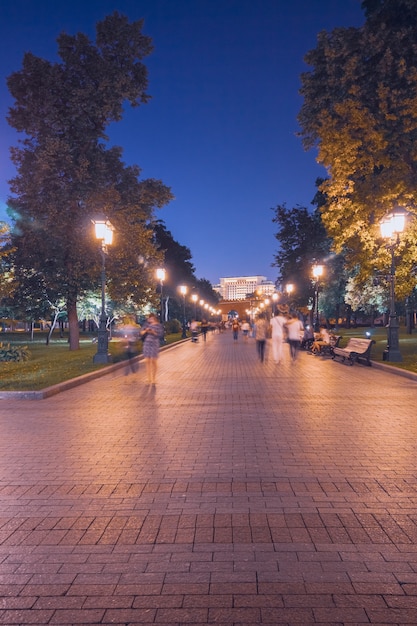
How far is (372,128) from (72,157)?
1554 cm

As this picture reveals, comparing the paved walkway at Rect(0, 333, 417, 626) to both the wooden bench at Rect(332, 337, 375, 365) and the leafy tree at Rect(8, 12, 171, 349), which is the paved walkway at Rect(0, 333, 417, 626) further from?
the leafy tree at Rect(8, 12, 171, 349)

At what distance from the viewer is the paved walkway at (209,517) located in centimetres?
338

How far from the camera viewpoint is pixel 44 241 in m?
28.4

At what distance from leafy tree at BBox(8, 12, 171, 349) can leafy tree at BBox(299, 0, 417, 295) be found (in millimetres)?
12370

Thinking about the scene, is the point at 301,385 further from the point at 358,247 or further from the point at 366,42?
the point at 366,42

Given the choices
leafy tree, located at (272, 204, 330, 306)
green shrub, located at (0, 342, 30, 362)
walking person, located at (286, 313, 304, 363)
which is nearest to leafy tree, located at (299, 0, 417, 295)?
walking person, located at (286, 313, 304, 363)

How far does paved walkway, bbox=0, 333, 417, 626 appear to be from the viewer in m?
3.38

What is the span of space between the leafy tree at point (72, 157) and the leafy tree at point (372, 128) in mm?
12370

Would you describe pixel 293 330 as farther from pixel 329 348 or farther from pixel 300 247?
pixel 300 247

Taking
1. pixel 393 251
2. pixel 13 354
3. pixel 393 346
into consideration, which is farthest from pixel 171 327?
pixel 393 346

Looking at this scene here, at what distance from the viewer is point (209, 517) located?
4.75 meters

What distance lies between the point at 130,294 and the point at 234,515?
28.4 m

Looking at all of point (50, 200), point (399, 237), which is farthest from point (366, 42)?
point (50, 200)

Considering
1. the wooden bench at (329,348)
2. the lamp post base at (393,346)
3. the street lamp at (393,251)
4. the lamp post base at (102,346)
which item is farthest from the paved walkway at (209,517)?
the wooden bench at (329,348)
